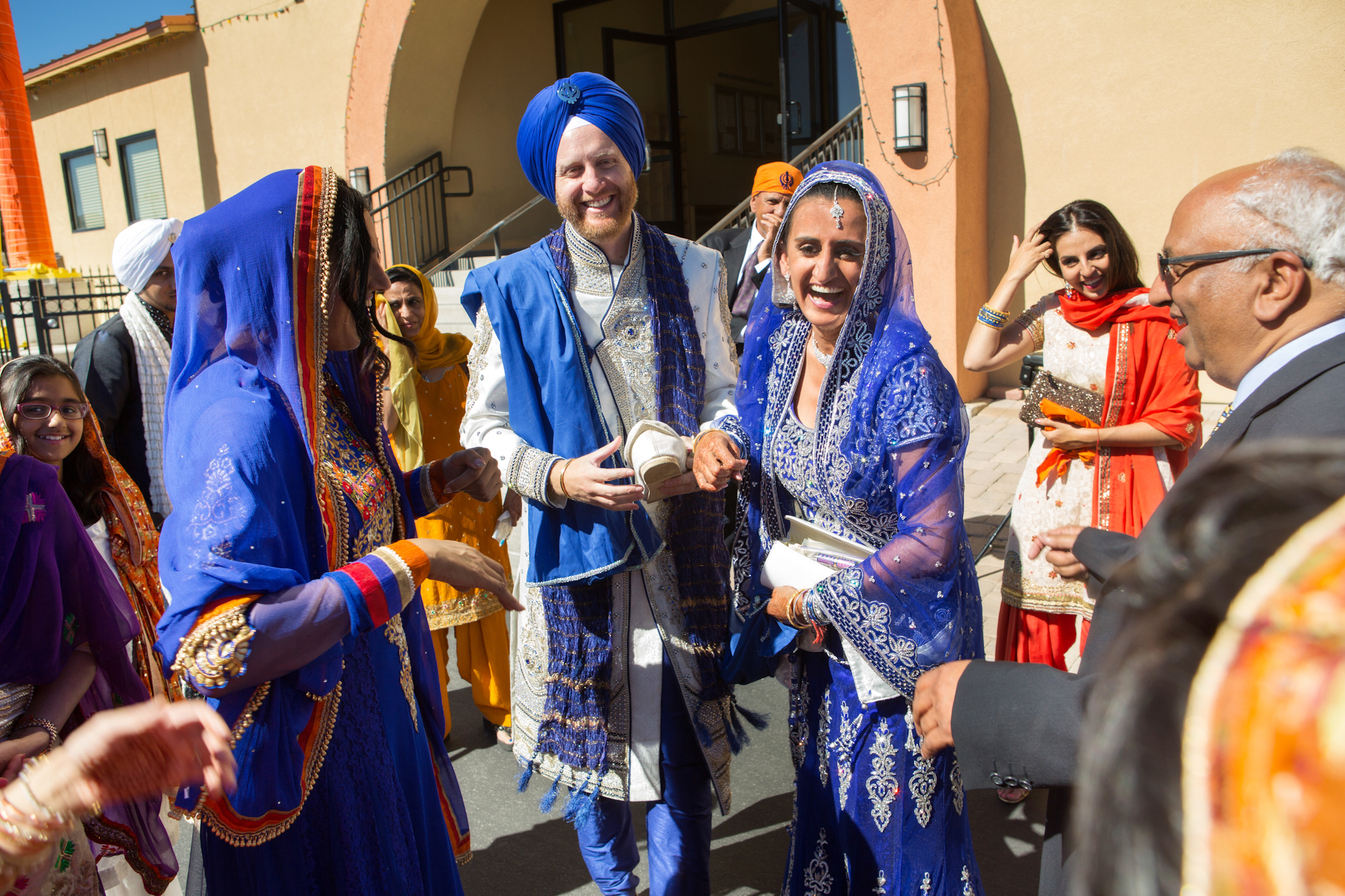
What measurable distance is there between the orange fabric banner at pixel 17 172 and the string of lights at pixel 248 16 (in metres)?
2.58

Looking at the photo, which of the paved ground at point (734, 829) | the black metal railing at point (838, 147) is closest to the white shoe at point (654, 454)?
the paved ground at point (734, 829)

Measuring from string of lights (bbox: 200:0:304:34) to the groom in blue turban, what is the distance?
36.3ft

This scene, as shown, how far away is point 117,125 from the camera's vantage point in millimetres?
14086

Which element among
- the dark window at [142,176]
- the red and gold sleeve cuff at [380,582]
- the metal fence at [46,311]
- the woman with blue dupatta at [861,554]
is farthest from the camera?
the dark window at [142,176]

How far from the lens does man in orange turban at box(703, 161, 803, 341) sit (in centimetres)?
452

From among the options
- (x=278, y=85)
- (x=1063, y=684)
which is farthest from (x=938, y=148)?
(x=278, y=85)

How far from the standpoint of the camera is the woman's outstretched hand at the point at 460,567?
1.51 meters

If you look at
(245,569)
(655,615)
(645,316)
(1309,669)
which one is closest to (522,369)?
(645,316)

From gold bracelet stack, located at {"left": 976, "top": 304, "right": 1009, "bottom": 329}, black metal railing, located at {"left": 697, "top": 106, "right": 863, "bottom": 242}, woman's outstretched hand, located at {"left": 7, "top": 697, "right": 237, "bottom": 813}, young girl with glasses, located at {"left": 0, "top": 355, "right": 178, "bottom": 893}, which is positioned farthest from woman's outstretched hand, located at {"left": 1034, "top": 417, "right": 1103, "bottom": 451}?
black metal railing, located at {"left": 697, "top": 106, "right": 863, "bottom": 242}

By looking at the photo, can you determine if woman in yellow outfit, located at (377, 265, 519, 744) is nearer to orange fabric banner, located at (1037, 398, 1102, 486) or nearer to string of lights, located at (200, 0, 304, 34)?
orange fabric banner, located at (1037, 398, 1102, 486)

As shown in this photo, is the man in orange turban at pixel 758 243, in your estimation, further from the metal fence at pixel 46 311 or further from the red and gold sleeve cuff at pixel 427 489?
the metal fence at pixel 46 311

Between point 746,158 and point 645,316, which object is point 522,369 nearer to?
point 645,316

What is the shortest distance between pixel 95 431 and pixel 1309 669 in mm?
3292

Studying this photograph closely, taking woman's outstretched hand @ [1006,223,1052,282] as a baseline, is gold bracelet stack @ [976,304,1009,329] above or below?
below
